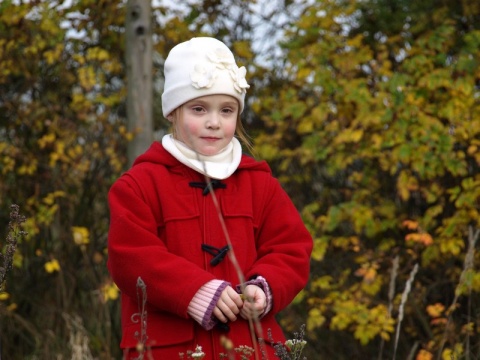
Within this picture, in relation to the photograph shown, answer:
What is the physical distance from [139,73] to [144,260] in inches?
140

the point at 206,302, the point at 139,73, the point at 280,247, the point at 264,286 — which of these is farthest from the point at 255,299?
the point at 139,73

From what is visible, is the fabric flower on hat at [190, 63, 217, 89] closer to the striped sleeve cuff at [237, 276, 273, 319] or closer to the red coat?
the red coat

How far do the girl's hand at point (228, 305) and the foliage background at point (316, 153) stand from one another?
2863mm

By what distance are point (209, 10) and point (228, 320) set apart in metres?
5.02

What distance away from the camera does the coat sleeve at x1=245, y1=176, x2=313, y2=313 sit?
121 inches

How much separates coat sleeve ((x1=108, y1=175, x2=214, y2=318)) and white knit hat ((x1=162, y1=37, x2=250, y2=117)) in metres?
0.37

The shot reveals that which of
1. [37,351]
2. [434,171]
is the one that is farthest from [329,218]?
[37,351]

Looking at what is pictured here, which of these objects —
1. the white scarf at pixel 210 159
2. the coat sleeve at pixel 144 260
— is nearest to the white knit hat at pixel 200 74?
the white scarf at pixel 210 159

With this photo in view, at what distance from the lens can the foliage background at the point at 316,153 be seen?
19.8ft

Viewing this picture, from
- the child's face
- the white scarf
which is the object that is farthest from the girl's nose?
the white scarf

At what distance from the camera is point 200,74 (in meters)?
3.16

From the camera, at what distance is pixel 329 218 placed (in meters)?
6.35

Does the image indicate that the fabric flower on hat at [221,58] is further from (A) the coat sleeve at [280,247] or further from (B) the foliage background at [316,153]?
(B) the foliage background at [316,153]

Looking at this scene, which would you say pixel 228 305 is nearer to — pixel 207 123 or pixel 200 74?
pixel 207 123
